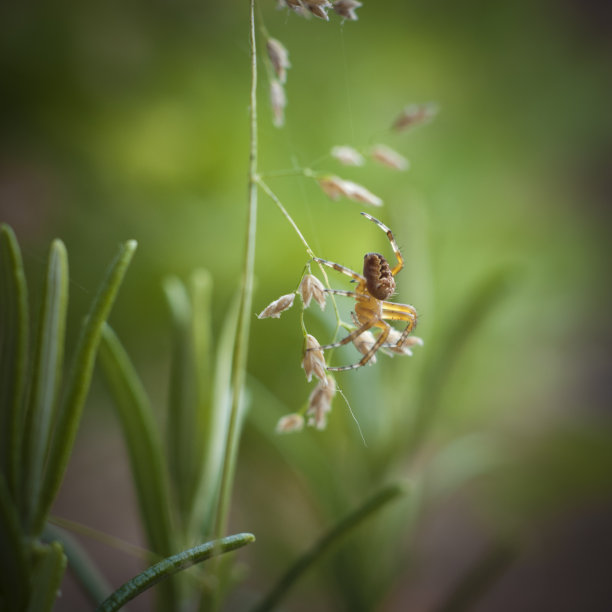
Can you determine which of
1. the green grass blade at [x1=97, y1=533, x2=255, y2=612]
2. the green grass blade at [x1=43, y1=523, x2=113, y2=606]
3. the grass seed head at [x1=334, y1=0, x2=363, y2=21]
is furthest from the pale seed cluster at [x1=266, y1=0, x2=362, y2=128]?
the green grass blade at [x1=43, y1=523, x2=113, y2=606]

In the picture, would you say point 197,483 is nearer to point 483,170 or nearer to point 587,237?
point 483,170

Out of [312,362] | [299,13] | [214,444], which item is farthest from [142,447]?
[299,13]

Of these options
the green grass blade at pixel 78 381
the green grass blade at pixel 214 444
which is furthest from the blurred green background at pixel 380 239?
the green grass blade at pixel 78 381

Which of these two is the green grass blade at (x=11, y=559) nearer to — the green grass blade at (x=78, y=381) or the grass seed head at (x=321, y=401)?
the green grass blade at (x=78, y=381)

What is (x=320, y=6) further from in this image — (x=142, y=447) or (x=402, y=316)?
(x=142, y=447)

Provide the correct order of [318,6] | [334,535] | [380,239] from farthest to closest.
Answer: [380,239]
[334,535]
[318,6]

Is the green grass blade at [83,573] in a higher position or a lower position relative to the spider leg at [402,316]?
lower

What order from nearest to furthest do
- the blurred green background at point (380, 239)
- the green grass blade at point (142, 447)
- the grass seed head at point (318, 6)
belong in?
the grass seed head at point (318, 6) → the green grass blade at point (142, 447) → the blurred green background at point (380, 239)
